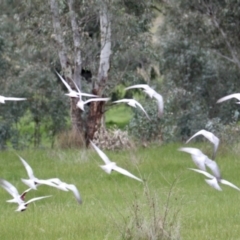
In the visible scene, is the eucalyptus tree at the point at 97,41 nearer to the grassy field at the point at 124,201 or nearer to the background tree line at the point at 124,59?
the background tree line at the point at 124,59

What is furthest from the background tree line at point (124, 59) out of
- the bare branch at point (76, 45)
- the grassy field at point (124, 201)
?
the grassy field at point (124, 201)

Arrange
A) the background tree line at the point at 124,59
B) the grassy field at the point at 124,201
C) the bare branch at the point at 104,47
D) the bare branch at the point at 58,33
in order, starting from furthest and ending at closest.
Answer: the background tree line at the point at 124,59 → the bare branch at the point at 58,33 → the bare branch at the point at 104,47 → the grassy field at the point at 124,201

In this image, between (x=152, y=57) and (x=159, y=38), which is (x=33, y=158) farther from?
(x=159, y=38)

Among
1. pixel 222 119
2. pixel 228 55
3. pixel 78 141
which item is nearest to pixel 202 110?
pixel 222 119

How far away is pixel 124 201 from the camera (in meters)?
11.9

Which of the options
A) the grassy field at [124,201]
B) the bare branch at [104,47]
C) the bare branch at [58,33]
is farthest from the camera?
the bare branch at [58,33]

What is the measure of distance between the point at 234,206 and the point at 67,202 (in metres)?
2.42

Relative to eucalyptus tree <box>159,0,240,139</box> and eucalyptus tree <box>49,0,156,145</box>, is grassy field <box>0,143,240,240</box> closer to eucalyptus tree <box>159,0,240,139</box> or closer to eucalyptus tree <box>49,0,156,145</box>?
eucalyptus tree <box>49,0,156,145</box>

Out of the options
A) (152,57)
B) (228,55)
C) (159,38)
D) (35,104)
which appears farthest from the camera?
(159,38)

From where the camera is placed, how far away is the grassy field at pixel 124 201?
9234 millimetres

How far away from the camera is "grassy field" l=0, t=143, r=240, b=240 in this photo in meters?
9.23

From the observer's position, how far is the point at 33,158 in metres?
17.1

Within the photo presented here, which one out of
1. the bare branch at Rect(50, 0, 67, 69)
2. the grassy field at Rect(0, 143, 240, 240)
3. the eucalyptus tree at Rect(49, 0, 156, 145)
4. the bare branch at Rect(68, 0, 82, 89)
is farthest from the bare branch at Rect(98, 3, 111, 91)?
the grassy field at Rect(0, 143, 240, 240)

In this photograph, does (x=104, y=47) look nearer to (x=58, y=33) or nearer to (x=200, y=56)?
(x=58, y=33)
